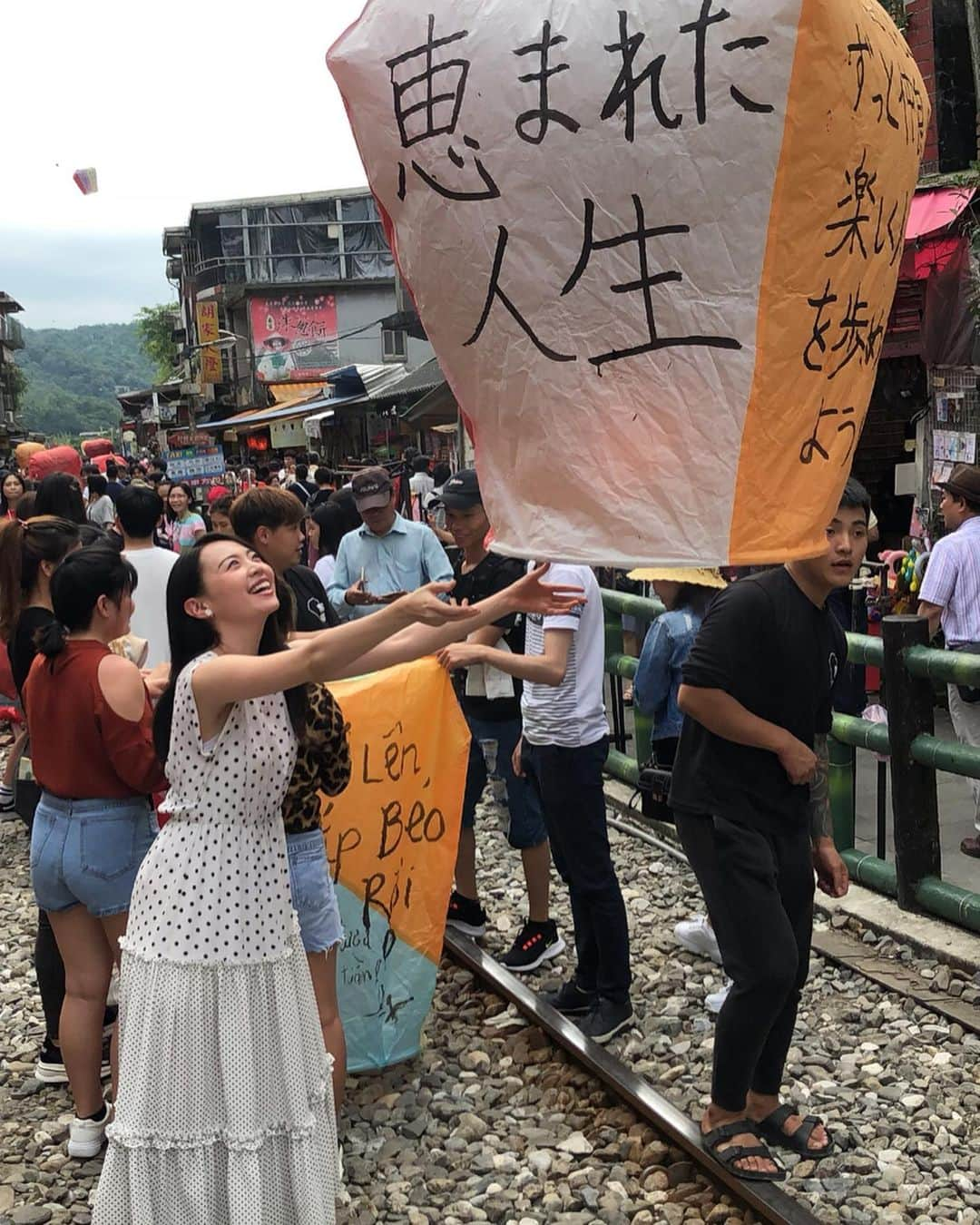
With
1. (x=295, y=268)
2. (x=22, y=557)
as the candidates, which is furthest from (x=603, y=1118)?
(x=295, y=268)

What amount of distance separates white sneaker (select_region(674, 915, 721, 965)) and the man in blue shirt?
6.67 feet

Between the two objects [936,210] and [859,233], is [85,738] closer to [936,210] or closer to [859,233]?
[859,233]

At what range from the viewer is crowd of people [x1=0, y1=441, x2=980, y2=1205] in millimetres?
3119

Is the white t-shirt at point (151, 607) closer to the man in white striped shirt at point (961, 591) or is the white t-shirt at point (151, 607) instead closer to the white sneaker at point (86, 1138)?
the white sneaker at point (86, 1138)

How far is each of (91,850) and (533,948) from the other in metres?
2.25

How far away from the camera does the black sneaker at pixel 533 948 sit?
554 cm

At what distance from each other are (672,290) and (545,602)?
3.66 feet

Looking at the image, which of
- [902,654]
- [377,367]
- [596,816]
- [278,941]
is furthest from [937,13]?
[377,367]

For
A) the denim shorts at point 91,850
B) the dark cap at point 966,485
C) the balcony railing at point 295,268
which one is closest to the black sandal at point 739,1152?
the denim shorts at point 91,850

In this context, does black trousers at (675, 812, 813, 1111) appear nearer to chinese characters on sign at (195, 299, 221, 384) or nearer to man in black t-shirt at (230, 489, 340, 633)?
man in black t-shirt at (230, 489, 340, 633)

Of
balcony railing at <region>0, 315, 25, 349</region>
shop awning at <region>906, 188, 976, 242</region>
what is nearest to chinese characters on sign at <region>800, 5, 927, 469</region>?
shop awning at <region>906, 188, 976, 242</region>

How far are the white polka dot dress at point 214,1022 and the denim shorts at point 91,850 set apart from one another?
2.57 feet

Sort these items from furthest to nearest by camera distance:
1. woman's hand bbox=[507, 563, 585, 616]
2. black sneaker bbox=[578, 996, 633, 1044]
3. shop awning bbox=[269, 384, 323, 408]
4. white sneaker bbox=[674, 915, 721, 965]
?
shop awning bbox=[269, 384, 323, 408] → white sneaker bbox=[674, 915, 721, 965] → black sneaker bbox=[578, 996, 633, 1044] → woman's hand bbox=[507, 563, 585, 616]

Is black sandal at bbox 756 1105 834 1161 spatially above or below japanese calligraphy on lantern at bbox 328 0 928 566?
below
